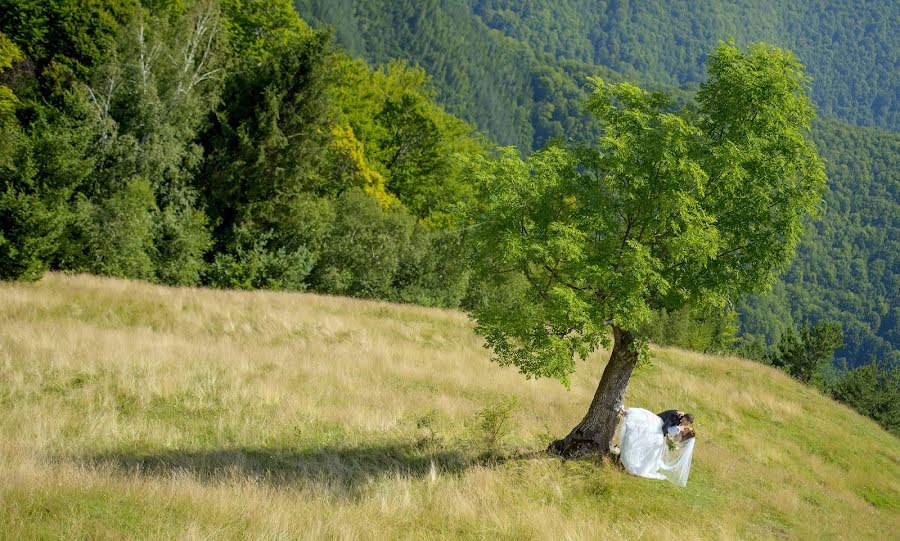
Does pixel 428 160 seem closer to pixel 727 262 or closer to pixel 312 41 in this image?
pixel 312 41

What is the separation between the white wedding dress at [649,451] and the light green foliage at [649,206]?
2719 millimetres

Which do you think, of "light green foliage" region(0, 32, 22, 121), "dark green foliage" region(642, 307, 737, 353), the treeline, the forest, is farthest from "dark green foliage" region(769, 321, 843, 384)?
"light green foliage" region(0, 32, 22, 121)

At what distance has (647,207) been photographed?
11.9 metres

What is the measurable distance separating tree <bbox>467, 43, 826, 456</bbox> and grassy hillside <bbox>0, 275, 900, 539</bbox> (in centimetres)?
270

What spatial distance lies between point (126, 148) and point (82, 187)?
2.29 meters

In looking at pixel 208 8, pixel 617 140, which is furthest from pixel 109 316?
pixel 208 8

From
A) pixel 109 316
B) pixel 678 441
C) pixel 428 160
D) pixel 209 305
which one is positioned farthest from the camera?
pixel 428 160

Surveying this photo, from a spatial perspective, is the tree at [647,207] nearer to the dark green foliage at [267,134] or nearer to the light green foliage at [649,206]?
the light green foliage at [649,206]

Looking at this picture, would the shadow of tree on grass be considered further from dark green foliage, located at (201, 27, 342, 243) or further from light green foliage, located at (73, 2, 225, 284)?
dark green foliage, located at (201, 27, 342, 243)

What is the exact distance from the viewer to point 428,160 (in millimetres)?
51094

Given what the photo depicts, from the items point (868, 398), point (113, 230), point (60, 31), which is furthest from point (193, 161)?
Answer: point (868, 398)

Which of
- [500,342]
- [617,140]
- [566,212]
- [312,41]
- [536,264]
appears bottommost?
[500,342]

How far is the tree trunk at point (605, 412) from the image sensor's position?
13.3 metres

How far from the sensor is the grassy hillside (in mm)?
8258
